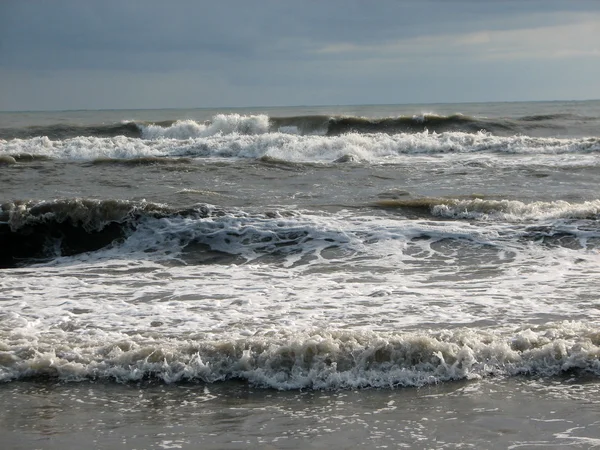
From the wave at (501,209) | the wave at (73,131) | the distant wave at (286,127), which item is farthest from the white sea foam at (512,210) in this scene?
the wave at (73,131)

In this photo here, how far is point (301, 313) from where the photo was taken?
24.1 feet

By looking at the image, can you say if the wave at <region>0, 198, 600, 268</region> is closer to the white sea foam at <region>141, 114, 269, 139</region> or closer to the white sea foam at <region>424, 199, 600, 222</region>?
the white sea foam at <region>424, 199, 600, 222</region>

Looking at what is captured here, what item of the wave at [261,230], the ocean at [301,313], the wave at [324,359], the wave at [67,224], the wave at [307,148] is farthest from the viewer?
the wave at [307,148]

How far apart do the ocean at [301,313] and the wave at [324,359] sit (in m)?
0.02

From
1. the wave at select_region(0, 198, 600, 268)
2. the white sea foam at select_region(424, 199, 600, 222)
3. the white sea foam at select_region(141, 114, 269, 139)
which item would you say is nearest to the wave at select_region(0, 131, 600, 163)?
the white sea foam at select_region(141, 114, 269, 139)

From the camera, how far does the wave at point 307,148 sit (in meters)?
23.2

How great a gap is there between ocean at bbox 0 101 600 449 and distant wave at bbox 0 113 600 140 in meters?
13.2

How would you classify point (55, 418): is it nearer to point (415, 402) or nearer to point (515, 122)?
point (415, 402)

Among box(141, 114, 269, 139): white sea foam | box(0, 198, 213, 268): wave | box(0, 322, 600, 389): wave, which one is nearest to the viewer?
box(0, 322, 600, 389): wave

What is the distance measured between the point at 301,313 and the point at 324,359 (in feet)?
4.74

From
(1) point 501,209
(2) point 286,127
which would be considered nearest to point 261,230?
(1) point 501,209

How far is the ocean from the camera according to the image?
Result: 16.5 ft

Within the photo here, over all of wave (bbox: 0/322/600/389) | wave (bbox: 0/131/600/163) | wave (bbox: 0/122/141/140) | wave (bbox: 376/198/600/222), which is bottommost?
wave (bbox: 0/322/600/389)

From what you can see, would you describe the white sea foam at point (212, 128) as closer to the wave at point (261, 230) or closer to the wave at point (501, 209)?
the wave at point (261, 230)
